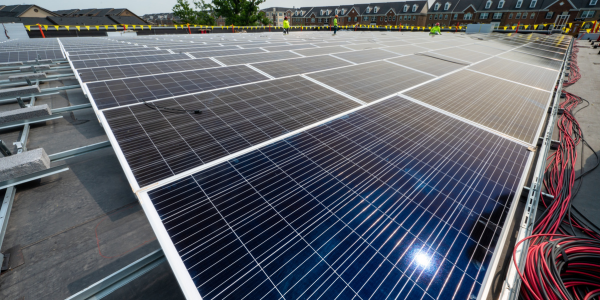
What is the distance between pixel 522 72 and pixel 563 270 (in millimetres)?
11731

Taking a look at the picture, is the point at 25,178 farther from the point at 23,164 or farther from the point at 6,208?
the point at 6,208

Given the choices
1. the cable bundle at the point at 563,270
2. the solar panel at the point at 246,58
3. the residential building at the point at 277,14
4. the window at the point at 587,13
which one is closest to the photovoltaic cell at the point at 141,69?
the solar panel at the point at 246,58

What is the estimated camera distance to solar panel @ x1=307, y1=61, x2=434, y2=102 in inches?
272

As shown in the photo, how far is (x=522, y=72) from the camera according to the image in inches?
453

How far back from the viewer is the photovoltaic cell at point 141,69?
7179 mm

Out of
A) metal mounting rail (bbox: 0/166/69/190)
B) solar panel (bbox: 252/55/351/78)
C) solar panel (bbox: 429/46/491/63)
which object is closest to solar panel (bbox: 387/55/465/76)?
solar panel (bbox: 429/46/491/63)

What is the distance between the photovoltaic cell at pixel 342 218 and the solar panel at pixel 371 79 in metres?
2.95

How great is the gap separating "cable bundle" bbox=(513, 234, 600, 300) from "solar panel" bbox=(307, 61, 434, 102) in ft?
14.9

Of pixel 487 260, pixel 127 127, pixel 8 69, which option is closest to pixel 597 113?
pixel 487 260

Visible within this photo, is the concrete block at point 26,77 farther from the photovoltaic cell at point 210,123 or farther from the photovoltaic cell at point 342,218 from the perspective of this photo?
the photovoltaic cell at point 342,218

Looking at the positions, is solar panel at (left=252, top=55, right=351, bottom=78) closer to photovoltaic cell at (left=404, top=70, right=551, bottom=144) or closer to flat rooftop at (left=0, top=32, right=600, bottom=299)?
flat rooftop at (left=0, top=32, right=600, bottom=299)

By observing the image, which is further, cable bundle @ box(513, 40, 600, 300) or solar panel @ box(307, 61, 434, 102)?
solar panel @ box(307, 61, 434, 102)

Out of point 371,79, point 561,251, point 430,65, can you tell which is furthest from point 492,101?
point 561,251

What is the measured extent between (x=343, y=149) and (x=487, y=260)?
93.0 inches
